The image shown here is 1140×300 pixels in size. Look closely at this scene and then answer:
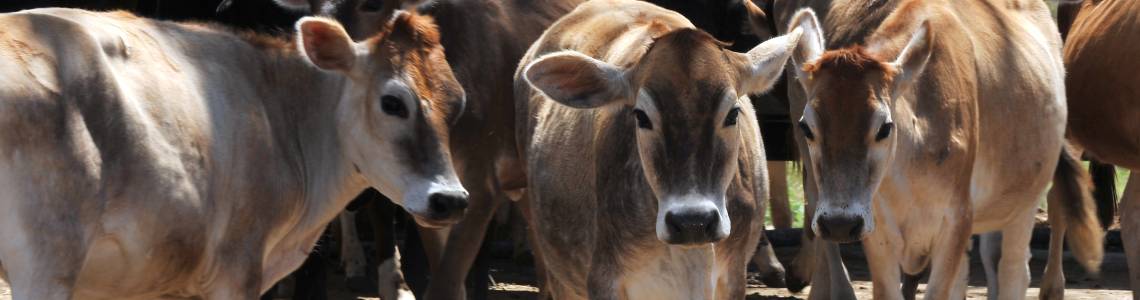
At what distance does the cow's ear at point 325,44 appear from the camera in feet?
22.6

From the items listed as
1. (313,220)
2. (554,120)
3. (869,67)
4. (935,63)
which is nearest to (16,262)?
(313,220)

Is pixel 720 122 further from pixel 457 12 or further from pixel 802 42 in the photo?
pixel 457 12

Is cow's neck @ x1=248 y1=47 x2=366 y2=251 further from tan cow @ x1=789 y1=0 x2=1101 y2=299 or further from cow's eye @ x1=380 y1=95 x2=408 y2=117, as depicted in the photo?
tan cow @ x1=789 y1=0 x2=1101 y2=299

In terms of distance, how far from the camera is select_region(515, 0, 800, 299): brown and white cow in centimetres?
602

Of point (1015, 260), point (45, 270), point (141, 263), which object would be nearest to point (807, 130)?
point (1015, 260)

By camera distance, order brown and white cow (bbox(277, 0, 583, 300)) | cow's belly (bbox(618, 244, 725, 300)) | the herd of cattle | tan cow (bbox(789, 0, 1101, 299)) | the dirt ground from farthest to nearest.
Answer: the dirt ground, brown and white cow (bbox(277, 0, 583, 300)), tan cow (bbox(789, 0, 1101, 299)), cow's belly (bbox(618, 244, 725, 300)), the herd of cattle

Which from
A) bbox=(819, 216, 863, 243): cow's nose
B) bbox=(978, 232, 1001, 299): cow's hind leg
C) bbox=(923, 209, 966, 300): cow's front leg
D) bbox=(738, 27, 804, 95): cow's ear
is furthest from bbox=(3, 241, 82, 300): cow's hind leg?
bbox=(978, 232, 1001, 299): cow's hind leg

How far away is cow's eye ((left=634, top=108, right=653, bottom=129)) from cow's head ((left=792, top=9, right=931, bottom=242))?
3.54 feet

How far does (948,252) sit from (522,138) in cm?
167

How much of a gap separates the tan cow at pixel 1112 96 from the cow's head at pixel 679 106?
3672 millimetres

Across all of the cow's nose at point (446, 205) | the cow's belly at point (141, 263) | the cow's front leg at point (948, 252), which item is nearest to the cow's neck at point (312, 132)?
the cow's nose at point (446, 205)

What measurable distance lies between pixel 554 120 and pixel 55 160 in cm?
193

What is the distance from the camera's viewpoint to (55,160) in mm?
5832

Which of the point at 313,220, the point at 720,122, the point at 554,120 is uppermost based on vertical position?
the point at 720,122
